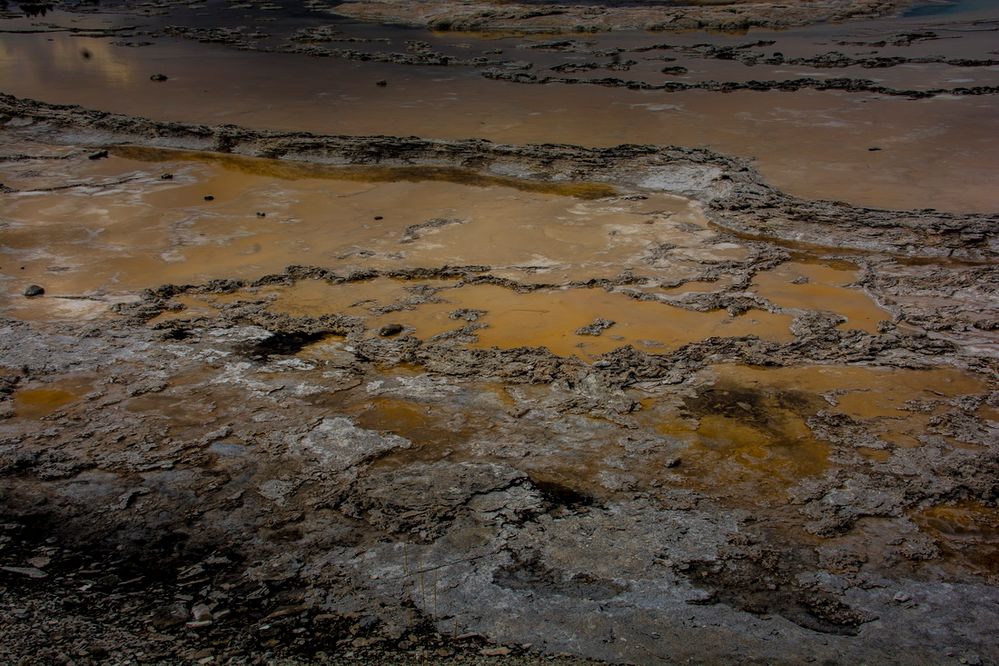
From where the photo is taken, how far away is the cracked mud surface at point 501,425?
2.48 m

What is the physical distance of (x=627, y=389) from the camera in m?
3.95

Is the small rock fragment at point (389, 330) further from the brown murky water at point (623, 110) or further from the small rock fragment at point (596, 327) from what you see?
the brown murky water at point (623, 110)

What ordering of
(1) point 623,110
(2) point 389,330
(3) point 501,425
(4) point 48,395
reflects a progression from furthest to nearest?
(1) point 623,110 < (2) point 389,330 < (4) point 48,395 < (3) point 501,425

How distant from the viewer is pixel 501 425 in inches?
143

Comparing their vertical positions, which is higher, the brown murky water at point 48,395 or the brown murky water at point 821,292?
the brown murky water at point 821,292

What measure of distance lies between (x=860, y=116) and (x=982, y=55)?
4853 mm

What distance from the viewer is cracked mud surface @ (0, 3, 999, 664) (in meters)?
2.48

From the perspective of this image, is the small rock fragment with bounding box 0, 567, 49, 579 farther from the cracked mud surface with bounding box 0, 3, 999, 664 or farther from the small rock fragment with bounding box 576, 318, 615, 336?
the small rock fragment with bounding box 576, 318, 615, 336

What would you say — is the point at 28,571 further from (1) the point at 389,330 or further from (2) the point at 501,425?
(1) the point at 389,330

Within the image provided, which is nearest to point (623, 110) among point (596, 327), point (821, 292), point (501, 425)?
point (821, 292)

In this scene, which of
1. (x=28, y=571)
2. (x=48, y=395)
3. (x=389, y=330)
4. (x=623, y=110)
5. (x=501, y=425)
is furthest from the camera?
(x=623, y=110)

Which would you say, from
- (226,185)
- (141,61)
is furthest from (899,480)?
(141,61)

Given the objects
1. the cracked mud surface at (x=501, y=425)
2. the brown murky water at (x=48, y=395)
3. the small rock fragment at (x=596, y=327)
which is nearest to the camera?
the cracked mud surface at (x=501, y=425)

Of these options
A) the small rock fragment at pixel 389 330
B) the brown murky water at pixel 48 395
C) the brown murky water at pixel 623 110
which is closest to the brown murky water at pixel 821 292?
the brown murky water at pixel 623 110
